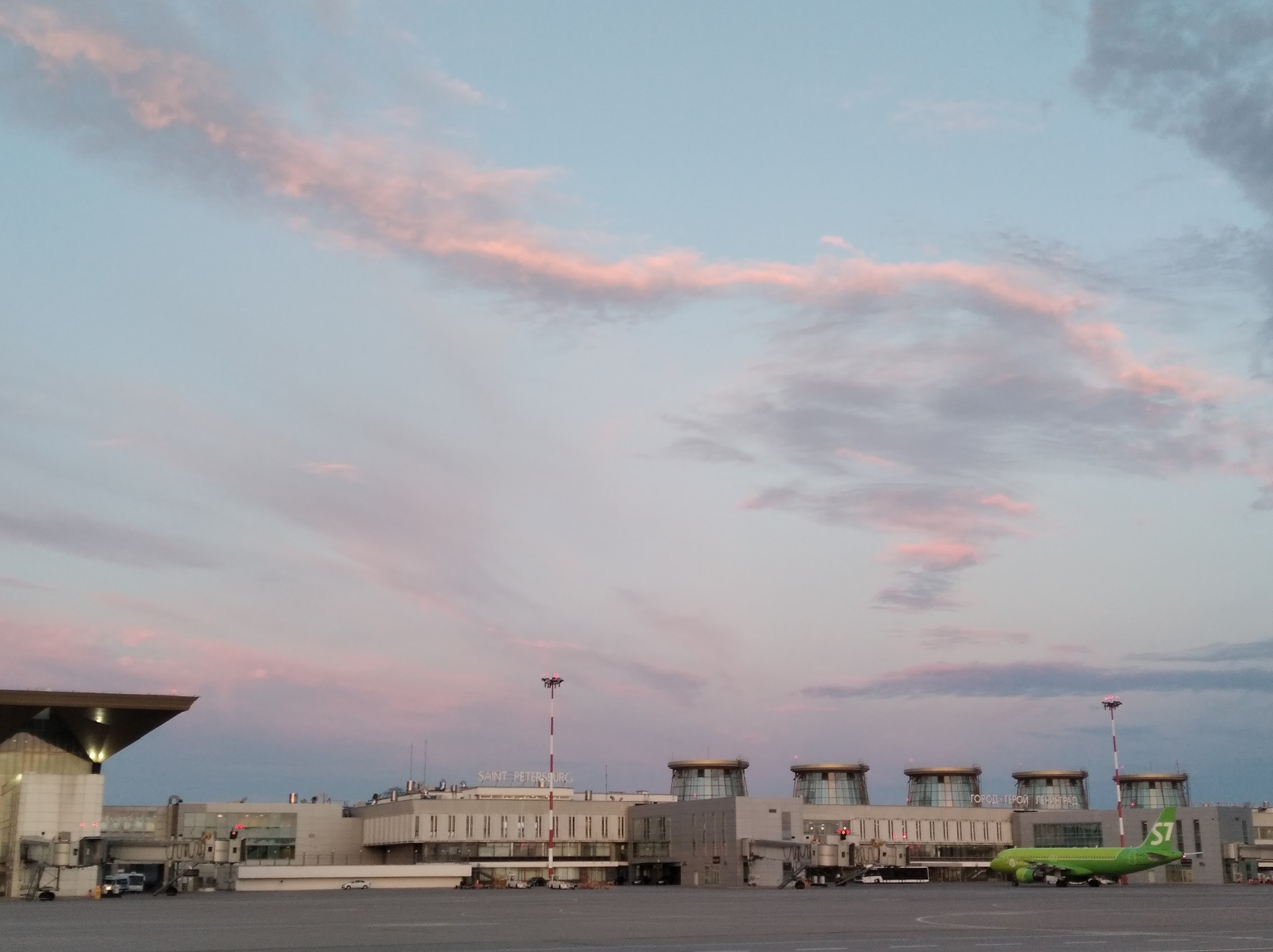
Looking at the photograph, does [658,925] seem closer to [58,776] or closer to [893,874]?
[58,776]

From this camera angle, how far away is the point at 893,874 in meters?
171

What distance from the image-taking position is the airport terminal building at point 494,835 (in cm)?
12212

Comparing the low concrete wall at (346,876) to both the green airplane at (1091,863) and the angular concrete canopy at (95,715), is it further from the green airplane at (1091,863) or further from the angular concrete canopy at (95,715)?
A: the green airplane at (1091,863)

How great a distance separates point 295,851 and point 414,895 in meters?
85.2

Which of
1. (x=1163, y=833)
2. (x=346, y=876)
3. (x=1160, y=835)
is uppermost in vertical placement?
(x=1163, y=833)

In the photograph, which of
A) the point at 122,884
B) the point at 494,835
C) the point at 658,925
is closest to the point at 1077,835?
the point at 494,835

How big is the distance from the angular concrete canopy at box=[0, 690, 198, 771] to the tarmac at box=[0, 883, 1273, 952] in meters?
27.5

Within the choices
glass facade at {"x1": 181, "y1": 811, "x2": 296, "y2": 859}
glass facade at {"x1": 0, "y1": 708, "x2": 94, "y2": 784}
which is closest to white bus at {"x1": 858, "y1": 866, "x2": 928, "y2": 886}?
glass facade at {"x1": 181, "y1": 811, "x2": 296, "y2": 859}

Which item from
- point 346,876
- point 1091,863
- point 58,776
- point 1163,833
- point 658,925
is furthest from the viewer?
point 346,876

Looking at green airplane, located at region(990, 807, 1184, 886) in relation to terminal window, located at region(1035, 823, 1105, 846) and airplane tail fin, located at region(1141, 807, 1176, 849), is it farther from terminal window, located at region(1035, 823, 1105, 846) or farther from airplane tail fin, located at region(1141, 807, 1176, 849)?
terminal window, located at region(1035, 823, 1105, 846)

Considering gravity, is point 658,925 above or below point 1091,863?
above

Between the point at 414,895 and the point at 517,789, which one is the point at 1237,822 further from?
the point at 414,895

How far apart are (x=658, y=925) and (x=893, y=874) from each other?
128 metres

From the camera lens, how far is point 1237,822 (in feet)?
632
